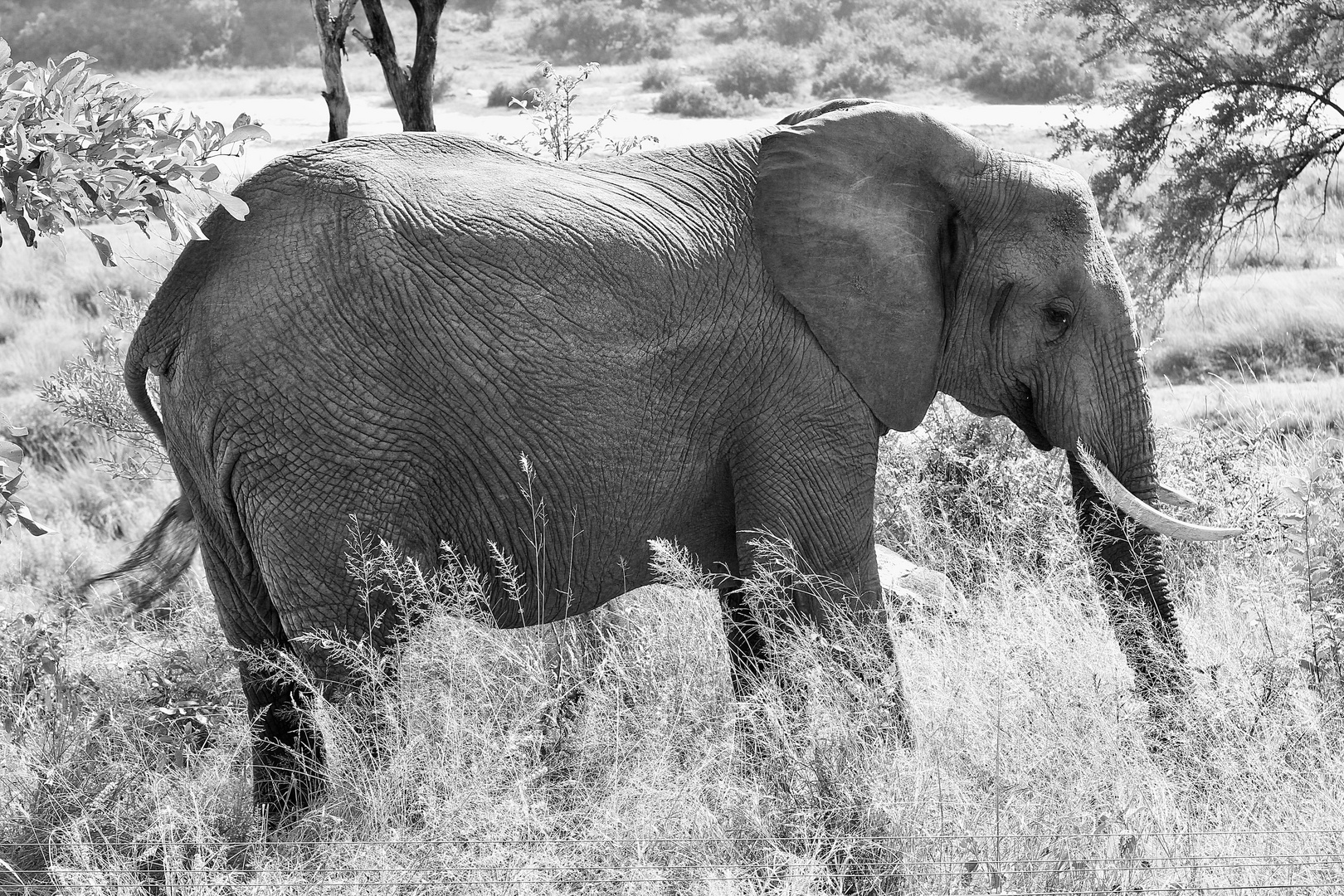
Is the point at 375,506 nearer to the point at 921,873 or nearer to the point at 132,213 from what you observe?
the point at 132,213

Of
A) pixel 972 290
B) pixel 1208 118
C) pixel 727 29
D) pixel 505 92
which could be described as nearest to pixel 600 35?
pixel 727 29

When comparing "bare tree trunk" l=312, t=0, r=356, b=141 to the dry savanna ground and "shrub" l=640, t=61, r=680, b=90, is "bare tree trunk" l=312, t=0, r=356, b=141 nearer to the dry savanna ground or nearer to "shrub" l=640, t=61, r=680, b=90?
the dry savanna ground

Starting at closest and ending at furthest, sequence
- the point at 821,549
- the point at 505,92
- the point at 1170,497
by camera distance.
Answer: the point at 821,549
the point at 1170,497
the point at 505,92

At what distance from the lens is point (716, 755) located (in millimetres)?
4461

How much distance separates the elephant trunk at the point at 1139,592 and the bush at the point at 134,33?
35754 millimetres

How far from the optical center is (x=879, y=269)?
4.79m

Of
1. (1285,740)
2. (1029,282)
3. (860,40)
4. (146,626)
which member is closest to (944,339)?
(1029,282)

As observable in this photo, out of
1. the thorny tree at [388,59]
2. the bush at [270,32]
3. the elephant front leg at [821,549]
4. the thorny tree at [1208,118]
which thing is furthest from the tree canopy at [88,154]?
the bush at [270,32]

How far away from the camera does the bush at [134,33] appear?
36.5m

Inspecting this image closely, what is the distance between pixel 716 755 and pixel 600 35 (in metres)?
36.0

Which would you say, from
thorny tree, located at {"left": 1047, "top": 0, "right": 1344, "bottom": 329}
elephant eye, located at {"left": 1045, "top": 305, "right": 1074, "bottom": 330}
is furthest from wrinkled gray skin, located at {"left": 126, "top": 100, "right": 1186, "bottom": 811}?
thorny tree, located at {"left": 1047, "top": 0, "right": 1344, "bottom": 329}

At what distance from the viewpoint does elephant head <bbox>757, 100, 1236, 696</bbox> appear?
4762mm

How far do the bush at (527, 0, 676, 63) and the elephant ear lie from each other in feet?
108

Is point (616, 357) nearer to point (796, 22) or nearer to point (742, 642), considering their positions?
point (742, 642)
